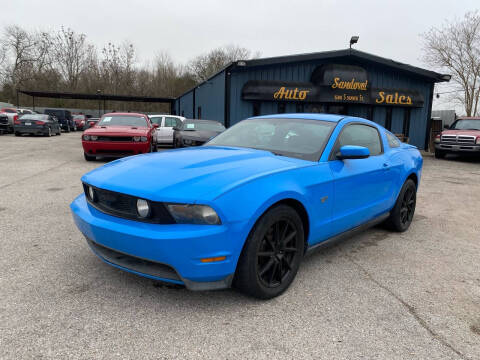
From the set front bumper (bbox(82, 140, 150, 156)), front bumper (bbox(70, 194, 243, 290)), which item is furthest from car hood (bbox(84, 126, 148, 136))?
front bumper (bbox(70, 194, 243, 290))

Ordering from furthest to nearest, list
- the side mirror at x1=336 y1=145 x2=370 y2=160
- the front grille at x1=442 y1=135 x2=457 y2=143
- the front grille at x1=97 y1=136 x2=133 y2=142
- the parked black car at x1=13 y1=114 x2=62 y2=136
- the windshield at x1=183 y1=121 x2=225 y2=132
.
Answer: the parked black car at x1=13 y1=114 x2=62 y2=136
the front grille at x1=442 y1=135 x2=457 y2=143
the windshield at x1=183 y1=121 x2=225 y2=132
the front grille at x1=97 y1=136 x2=133 y2=142
the side mirror at x1=336 y1=145 x2=370 y2=160

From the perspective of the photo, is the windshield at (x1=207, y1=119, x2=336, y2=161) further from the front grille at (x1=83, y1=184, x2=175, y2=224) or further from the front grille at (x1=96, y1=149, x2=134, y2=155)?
the front grille at (x1=96, y1=149, x2=134, y2=155)

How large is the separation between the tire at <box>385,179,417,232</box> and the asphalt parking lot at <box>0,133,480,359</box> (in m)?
0.37

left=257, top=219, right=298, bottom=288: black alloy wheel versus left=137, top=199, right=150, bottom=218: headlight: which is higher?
left=137, top=199, right=150, bottom=218: headlight

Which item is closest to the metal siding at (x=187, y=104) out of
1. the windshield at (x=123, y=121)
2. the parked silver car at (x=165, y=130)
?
the parked silver car at (x=165, y=130)

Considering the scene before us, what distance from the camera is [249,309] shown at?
2488 millimetres

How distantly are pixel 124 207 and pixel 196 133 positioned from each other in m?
8.57

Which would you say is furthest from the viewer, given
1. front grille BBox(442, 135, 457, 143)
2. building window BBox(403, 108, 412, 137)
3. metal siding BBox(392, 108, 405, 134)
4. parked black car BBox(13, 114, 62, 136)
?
parked black car BBox(13, 114, 62, 136)

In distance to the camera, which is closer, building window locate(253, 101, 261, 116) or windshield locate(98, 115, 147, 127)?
windshield locate(98, 115, 147, 127)

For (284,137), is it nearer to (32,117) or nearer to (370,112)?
(370,112)

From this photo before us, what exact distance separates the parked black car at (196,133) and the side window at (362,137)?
20.6 feet

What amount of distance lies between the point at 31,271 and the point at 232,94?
13.1 metres

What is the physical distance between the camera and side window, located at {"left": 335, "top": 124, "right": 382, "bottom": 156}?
350 centimetres

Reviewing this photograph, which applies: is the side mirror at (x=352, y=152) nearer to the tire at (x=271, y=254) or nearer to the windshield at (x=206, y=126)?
the tire at (x=271, y=254)
